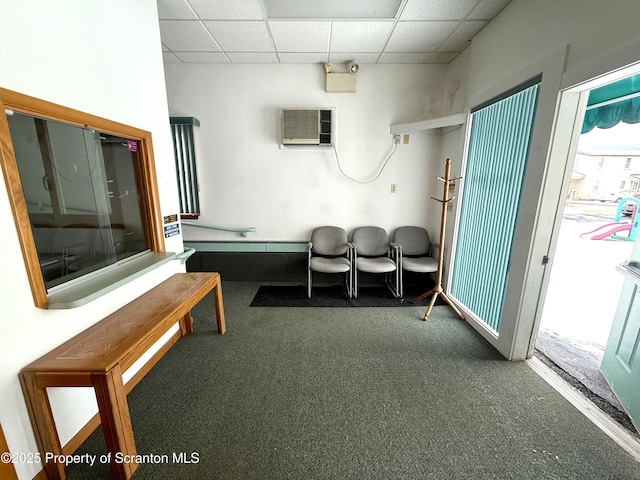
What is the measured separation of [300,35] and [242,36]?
23.7 inches

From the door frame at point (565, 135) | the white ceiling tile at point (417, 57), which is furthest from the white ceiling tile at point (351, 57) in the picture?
the door frame at point (565, 135)

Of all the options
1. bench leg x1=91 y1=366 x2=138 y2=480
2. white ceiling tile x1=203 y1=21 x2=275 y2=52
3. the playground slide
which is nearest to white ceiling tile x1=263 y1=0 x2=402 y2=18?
white ceiling tile x1=203 y1=21 x2=275 y2=52

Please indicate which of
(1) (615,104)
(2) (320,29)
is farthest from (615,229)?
(2) (320,29)

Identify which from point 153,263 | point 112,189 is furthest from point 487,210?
point 112,189

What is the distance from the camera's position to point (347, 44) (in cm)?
272

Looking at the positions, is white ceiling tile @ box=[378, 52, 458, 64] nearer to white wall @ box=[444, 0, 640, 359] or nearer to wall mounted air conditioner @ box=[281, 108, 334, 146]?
white wall @ box=[444, 0, 640, 359]

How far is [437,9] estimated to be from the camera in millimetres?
2176

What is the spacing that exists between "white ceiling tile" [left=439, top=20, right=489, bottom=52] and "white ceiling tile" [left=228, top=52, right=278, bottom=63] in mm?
1934

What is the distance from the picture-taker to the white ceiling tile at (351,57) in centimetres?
294

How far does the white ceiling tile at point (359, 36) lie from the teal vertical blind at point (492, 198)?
124 centimetres

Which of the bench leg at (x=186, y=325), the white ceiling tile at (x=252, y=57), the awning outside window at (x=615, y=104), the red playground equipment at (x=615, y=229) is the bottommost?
the bench leg at (x=186, y=325)

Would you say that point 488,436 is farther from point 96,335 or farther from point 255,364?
point 96,335

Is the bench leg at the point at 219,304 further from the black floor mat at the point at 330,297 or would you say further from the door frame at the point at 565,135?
the door frame at the point at 565,135

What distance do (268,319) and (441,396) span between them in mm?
1722
